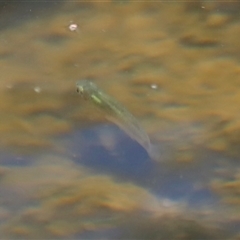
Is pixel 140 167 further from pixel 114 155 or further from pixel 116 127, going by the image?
pixel 116 127

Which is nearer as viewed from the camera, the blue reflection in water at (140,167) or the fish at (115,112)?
the blue reflection in water at (140,167)

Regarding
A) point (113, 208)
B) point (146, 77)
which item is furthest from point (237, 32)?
point (113, 208)

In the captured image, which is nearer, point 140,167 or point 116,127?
point 140,167

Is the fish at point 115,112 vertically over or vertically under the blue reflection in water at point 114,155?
over

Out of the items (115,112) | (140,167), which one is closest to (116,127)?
(115,112)

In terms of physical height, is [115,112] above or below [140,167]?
above
